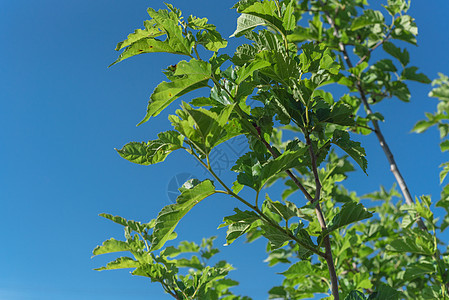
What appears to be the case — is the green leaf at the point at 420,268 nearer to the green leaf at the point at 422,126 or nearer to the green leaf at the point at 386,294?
the green leaf at the point at 386,294

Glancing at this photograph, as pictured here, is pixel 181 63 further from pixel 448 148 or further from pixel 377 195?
pixel 377 195

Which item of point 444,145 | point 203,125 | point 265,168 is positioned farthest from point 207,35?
point 444,145

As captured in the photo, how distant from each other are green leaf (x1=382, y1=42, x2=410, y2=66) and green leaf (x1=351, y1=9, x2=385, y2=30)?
22cm

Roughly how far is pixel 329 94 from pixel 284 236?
1.13 meters

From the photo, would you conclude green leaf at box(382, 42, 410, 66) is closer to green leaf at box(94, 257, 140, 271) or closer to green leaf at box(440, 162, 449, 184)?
green leaf at box(440, 162, 449, 184)

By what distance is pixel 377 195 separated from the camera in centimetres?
396

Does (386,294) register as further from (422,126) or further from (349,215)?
(422,126)

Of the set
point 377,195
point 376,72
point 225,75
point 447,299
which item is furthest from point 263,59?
point 377,195

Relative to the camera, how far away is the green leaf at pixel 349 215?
110 centimetres

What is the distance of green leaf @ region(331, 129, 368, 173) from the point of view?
45.7 inches

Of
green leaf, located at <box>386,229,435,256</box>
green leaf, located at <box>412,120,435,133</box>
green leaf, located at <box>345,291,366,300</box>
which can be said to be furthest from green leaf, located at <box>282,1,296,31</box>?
green leaf, located at <box>412,120,435,133</box>

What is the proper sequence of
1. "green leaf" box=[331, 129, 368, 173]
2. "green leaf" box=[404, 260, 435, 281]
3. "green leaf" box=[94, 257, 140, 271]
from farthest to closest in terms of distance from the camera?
"green leaf" box=[404, 260, 435, 281] → "green leaf" box=[94, 257, 140, 271] → "green leaf" box=[331, 129, 368, 173]

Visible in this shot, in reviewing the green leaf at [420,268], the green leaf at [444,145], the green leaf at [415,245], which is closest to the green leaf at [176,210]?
the green leaf at [415,245]

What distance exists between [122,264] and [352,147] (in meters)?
1.06
